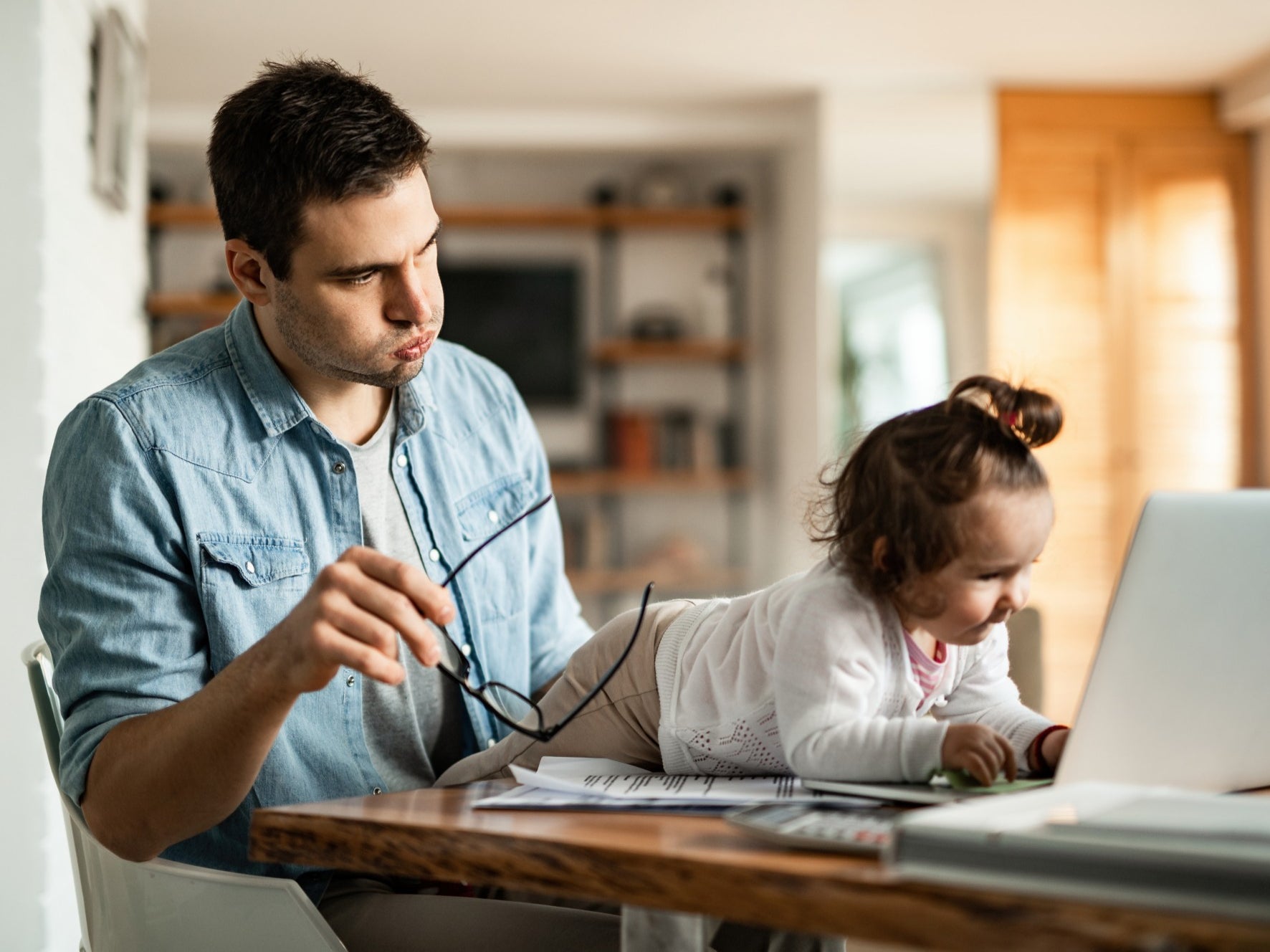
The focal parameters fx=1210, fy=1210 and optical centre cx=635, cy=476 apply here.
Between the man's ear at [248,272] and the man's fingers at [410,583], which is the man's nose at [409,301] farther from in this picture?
the man's fingers at [410,583]

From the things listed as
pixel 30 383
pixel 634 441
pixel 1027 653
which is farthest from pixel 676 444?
pixel 1027 653

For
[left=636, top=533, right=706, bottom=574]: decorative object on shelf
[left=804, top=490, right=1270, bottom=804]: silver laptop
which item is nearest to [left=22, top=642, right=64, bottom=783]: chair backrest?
[left=804, top=490, right=1270, bottom=804]: silver laptop

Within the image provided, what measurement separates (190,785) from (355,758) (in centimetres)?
27

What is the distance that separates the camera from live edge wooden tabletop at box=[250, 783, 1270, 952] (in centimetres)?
52

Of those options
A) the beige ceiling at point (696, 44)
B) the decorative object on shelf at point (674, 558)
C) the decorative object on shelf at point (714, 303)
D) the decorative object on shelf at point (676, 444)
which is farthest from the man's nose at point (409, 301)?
the decorative object on shelf at point (714, 303)

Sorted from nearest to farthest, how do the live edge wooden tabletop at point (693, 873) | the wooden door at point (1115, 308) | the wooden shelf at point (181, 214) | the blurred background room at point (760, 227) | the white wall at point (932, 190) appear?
the live edge wooden tabletop at point (693, 873), the blurred background room at point (760, 227), the wooden door at point (1115, 308), the white wall at point (932, 190), the wooden shelf at point (181, 214)

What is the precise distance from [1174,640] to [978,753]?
0.16 m

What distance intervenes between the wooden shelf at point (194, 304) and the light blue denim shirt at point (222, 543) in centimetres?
480

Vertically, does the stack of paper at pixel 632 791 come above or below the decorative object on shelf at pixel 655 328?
below

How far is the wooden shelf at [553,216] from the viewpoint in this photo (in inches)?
239

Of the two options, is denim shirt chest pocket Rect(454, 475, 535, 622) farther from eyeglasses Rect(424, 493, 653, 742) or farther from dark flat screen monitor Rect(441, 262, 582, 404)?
dark flat screen monitor Rect(441, 262, 582, 404)

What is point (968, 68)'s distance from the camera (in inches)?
205

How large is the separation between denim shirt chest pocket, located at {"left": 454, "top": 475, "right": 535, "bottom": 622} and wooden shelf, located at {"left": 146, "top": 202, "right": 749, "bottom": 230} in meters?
4.83

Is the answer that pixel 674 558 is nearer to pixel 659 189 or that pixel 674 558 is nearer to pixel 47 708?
pixel 659 189
